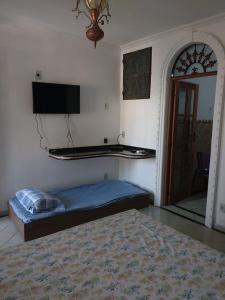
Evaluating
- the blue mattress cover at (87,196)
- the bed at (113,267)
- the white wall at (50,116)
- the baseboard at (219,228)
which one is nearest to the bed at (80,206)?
the blue mattress cover at (87,196)

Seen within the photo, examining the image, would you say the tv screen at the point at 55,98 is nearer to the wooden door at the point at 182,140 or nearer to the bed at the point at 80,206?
the bed at the point at 80,206

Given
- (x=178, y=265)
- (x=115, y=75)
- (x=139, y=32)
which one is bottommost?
(x=178, y=265)

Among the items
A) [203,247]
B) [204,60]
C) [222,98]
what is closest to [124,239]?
[203,247]

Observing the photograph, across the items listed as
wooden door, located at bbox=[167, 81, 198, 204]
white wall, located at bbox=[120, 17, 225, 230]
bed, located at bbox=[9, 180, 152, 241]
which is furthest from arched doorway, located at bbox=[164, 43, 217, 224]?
bed, located at bbox=[9, 180, 152, 241]

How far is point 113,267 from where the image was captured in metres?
1.52

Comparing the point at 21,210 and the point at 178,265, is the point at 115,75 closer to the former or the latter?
the point at 21,210

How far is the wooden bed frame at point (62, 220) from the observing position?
268cm

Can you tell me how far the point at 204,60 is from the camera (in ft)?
10.0

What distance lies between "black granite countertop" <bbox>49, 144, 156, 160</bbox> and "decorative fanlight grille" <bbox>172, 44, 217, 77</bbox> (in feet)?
4.16

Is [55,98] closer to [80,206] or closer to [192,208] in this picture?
[80,206]

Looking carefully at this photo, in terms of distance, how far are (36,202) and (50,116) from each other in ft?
4.36

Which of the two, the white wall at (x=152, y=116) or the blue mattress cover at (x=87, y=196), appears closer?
the blue mattress cover at (x=87, y=196)

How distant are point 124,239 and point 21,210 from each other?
1.56 m

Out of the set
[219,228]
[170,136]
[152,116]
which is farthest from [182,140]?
[219,228]
